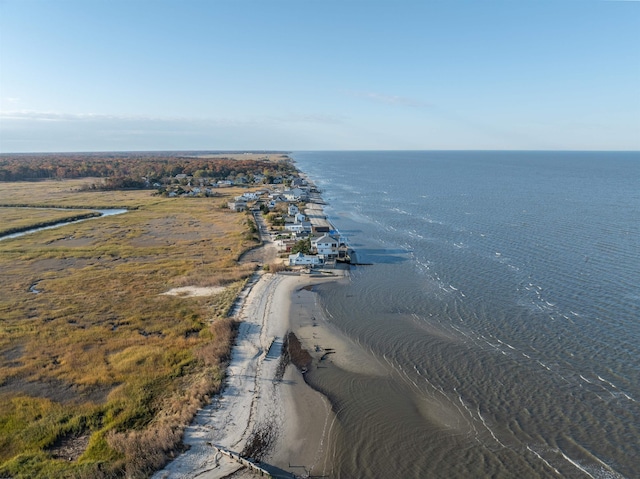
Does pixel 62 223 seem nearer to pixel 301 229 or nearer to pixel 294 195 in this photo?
pixel 301 229

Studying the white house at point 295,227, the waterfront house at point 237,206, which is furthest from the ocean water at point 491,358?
the waterfront house at point 237,206

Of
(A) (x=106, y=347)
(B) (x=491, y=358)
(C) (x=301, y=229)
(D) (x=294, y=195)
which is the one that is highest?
(D) (x=294, y=195)

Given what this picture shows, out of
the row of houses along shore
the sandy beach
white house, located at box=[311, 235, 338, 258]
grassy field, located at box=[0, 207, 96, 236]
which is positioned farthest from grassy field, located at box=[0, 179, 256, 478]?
grassy field, located at box=[0, 207, 96, 236]

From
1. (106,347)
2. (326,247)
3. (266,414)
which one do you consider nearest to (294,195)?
(326,247)

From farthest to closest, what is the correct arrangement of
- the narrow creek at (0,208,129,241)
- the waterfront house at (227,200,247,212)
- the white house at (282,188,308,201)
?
the white house at (282,188,308,201)
the waterfront house at (227,200,247,212)
the narrow creek at (0,208,129,241)

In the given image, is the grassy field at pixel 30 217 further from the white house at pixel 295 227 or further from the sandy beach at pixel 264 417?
the sandy beach at pixel 264 417

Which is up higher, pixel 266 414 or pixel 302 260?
pixel 302 260

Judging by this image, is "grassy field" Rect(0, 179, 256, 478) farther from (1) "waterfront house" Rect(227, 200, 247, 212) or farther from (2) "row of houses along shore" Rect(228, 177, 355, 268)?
(1) "waterfront house" Rect(227, 200, 247, 212)
